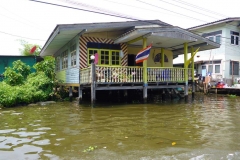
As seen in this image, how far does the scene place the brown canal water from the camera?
4336mm

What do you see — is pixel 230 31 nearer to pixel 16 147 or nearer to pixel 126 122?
pixel 126 122

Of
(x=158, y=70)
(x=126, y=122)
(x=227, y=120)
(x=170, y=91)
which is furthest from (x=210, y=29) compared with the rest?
(x=126, y=122)

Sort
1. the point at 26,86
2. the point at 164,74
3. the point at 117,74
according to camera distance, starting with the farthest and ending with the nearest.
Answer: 1. the point at 26,86
2. the point at 164,74
3. the point at 117,74

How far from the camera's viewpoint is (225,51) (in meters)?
21.2

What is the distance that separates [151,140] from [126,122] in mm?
2156

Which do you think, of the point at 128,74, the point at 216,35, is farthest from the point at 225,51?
the point at 128,74

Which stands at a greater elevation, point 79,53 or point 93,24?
point 93,24

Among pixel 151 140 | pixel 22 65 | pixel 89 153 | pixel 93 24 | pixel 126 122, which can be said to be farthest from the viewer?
pixel 22 65

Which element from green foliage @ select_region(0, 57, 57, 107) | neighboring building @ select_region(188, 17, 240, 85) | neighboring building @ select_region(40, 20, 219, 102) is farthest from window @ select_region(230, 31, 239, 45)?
green foliage @ select_region(0, 57, 57, 107)

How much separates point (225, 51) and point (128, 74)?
44.1ft

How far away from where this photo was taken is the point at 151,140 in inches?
207

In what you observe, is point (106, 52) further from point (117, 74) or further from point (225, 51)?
point (225, 51)

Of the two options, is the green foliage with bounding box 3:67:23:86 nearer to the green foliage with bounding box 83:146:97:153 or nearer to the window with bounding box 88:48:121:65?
the window with bounding box 88:48:121:65

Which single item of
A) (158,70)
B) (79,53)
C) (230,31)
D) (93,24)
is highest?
(230,31)
